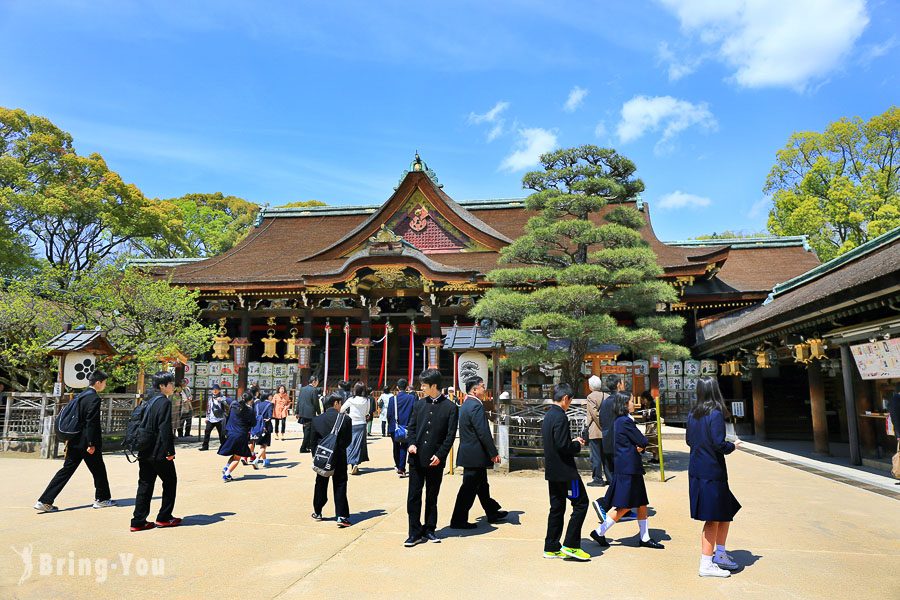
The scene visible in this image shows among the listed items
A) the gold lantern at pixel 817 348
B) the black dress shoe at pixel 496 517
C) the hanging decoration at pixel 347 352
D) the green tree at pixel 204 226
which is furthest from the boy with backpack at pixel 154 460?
the green tree at pixel 204 226

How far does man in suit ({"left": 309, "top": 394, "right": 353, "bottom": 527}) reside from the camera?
242 inches

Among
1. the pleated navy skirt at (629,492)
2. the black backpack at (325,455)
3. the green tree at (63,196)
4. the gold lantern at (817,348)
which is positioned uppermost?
the green tree at (63,196)

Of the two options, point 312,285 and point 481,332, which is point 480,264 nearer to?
point 312,285

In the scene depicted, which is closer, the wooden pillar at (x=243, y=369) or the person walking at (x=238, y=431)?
the person walking at (x=238, y=431)

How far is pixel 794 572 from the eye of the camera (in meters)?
4.87

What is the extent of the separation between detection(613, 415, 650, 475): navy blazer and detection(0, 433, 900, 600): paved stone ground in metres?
0.75

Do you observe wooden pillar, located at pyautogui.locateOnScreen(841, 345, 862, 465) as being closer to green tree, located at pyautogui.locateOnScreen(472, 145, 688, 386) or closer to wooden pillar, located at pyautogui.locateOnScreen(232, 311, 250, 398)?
green tree, located at pyautogui.locateOnScreen(472, 145, 688, 386)

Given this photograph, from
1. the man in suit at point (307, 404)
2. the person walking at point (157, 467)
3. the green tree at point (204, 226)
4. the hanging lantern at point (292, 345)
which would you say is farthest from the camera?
the green tree at point (204, 226)

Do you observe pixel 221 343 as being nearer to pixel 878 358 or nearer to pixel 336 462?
pixel 336 462

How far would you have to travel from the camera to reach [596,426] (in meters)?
8.55

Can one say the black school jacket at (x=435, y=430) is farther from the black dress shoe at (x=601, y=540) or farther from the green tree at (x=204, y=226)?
the green tree at (x=204, y=226)

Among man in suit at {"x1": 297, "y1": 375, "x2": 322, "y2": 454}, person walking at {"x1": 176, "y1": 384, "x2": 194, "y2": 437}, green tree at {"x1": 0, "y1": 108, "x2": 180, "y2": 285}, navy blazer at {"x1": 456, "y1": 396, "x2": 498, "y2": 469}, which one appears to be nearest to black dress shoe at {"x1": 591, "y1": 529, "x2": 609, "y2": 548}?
navy blazer at {"x1": 456, "y1": 396, "x2": 498, "y2": 469}

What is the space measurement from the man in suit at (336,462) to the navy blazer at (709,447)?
3392 millimetres

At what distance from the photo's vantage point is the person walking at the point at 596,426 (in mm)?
8527
